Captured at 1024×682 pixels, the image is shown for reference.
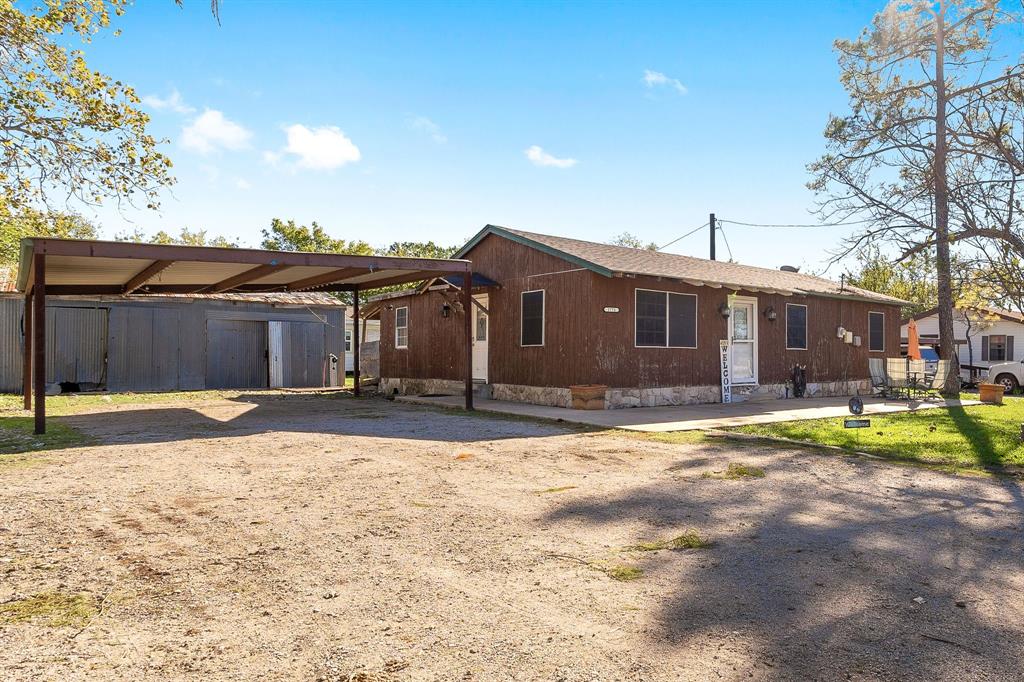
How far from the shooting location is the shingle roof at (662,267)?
12453 millimetres

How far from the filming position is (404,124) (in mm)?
14688

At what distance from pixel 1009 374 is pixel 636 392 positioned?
1547cm

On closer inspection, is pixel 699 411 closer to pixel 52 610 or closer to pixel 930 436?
pixel 930 436

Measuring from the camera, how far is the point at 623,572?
3342 millimetres

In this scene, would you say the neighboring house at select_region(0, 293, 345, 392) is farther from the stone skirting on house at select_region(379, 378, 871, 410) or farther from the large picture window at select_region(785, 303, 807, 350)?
the large picture window at select_region(785, 303, 807, 350)

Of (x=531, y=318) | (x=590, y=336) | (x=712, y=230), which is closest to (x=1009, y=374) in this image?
(x=712, y=230)

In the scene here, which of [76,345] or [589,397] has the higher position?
[76,345]

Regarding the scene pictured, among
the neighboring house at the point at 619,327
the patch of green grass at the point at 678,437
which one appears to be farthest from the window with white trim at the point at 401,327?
the patch of green grass at the point at 678,437

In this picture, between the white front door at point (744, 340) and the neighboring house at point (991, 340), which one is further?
the neighboring house at point (991, 340)

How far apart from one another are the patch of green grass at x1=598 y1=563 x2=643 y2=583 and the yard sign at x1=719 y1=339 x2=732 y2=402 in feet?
36.6

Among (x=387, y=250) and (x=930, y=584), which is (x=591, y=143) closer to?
(x=930, y=584)

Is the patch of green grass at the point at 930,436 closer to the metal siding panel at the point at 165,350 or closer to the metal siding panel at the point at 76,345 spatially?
the metal siding panel at the point at 165,350

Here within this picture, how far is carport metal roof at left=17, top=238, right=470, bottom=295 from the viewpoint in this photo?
28.6 ft

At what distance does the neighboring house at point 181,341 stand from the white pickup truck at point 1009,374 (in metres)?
20.8
